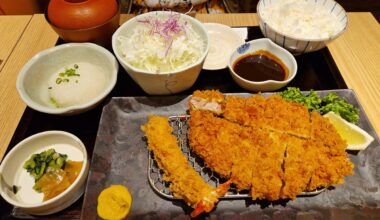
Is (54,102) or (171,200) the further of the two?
(54,102)

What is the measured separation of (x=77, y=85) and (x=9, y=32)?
132cm

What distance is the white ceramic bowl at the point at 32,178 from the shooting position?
1.65m

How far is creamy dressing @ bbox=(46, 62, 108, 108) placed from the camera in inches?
86.7

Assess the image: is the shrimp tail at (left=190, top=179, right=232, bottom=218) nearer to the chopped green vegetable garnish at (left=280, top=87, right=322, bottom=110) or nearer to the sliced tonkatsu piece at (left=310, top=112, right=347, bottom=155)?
the sliced tonkatsu piece at (left=310, top=112, right=347, bottom=155)

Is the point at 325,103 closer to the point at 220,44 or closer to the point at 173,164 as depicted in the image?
the point at 220,44

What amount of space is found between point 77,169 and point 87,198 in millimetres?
198

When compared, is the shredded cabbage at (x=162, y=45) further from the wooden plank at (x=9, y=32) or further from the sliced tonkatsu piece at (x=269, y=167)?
the wooden plank at (x=9, y=32)

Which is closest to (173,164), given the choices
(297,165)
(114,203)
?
(114,203)

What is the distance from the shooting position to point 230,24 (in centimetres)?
303

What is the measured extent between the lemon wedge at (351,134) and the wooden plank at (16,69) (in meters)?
2.40

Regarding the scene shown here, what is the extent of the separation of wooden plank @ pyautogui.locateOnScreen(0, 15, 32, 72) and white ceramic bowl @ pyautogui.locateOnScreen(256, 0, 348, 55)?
241 cm

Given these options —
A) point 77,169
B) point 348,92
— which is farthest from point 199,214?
point 348,92

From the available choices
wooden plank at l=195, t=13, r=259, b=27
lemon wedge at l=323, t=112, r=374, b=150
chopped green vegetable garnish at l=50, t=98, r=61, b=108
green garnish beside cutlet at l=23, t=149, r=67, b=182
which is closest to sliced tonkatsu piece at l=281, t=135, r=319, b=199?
lemon wedge at l=323, t=112, r=374, b=150

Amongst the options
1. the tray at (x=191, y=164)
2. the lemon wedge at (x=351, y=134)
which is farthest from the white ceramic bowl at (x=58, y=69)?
the lemon wedge at (x=351, y=134)
